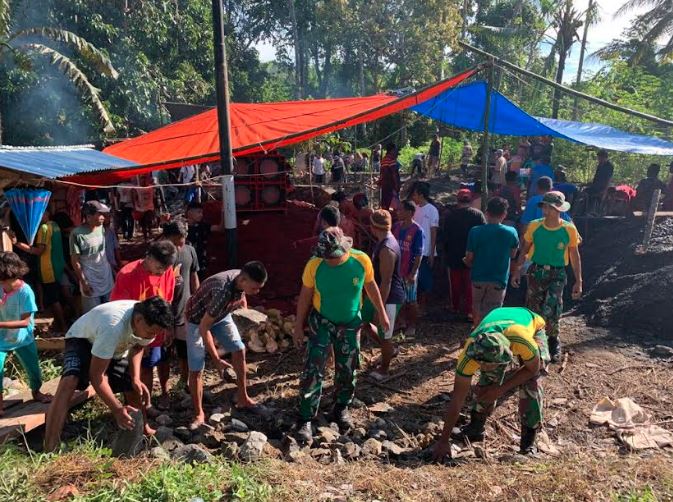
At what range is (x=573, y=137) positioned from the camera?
31.7 ft

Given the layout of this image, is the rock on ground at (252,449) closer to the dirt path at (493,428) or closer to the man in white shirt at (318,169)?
the dirt path at (493,428)

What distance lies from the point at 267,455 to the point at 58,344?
3.01 meters

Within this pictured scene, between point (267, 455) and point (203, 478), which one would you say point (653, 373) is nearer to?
point (267, 455)

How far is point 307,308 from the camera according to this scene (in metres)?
4.27

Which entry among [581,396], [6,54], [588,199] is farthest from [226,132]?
[6,54]

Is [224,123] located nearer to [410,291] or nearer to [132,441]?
[410,291]

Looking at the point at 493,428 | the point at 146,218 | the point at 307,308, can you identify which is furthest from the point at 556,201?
the point at 146,218

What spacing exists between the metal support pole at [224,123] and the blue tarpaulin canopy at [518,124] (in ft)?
13.7

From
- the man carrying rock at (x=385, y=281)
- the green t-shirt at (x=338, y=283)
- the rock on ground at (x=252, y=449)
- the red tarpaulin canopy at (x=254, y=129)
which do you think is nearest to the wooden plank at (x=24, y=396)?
the rock on ground at (x=252, y=449)

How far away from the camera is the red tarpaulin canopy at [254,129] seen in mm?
6766

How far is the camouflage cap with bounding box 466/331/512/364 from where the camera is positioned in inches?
131

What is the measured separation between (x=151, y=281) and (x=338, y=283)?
4.59 feet

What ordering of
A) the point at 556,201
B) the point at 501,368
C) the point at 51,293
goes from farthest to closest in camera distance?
the point at 51,293 → the point at 556,201 → the point at 501,368

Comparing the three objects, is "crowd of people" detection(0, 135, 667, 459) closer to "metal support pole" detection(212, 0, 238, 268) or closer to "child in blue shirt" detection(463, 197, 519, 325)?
"child in blue shirt" detection(463, 197, 519, 325)
